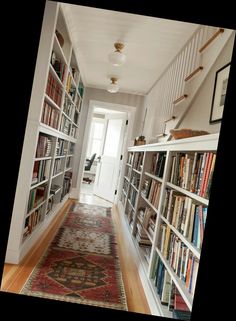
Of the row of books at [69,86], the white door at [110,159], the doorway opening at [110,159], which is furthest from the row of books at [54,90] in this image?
the white door at [110,159]

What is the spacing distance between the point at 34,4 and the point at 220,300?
107 cm

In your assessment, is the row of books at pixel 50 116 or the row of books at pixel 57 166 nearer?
the row of books at pixel 50 116

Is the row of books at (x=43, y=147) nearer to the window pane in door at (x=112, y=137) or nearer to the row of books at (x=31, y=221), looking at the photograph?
the row of books at (x=31, y=221)

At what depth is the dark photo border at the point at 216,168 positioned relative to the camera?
2.52 feet

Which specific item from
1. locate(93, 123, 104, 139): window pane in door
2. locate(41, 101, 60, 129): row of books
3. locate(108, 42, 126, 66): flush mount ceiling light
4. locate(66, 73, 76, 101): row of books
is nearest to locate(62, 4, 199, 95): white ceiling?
locate(108, 42, 126, 66): flush mount ceiling light

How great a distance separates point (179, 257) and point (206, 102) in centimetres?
144

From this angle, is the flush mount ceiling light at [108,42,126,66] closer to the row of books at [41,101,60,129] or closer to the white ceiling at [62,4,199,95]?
the white ceiling at [62,4,199,95]

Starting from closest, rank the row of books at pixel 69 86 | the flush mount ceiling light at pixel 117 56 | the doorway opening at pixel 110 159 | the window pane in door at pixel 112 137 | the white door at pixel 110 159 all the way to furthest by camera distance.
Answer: the flush mount ceiling light at pixel 117 56 < the row of books at pixel 69 86 < the doorway opening at pixel 110 159 < the white door at pixel 110 159 < the window pane in door at pixel 112 137

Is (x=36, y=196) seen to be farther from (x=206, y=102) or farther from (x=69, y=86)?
(x=206, y=102)

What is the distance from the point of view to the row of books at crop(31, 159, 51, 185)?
263 centimetres

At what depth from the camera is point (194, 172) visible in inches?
64.0

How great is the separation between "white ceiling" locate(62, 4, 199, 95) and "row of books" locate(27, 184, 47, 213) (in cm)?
194

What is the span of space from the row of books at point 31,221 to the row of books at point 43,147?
0.65 metres

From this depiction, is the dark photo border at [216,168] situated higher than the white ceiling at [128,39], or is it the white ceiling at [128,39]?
the white ceiling at [128,39]
